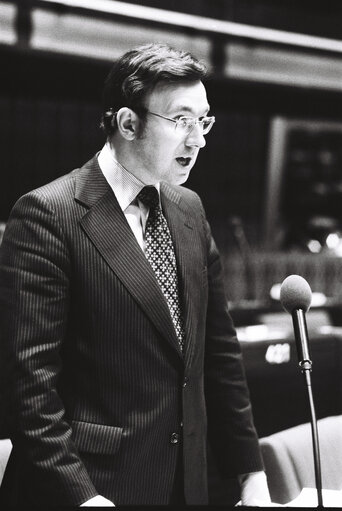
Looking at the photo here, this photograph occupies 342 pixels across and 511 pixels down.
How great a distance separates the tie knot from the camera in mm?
1566

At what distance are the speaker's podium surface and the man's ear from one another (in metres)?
1.45

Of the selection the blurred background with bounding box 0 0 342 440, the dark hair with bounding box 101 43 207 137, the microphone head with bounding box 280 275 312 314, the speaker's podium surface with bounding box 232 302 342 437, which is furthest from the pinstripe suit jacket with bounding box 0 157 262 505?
the blurred background with bounding box 0 0 342 440

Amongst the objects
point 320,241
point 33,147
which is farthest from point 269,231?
point 33,147

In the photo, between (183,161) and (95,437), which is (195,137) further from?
(95,437)

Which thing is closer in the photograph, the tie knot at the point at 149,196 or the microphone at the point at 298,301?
the microphone at the point at 298,301

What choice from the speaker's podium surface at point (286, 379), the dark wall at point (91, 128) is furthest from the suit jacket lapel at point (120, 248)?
the dark wall at point (91, 128)

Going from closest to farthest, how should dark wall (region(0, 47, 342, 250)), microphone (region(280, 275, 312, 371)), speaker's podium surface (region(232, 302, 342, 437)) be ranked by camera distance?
microphone (region(280, 275, 312, 371)) → speaker's podium surface (region(232, 302, 342, 437)) → dark wall (region(0, 47, 342, 250))

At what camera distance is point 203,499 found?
1.61 meters

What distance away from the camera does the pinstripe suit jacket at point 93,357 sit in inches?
52.4

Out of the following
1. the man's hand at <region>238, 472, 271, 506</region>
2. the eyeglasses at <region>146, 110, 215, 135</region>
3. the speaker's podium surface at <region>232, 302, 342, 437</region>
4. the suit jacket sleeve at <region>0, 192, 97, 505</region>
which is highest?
the eyeglasses at <region>146, 110, 215, 135</region>

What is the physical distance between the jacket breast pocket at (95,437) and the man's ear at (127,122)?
0.57 meters

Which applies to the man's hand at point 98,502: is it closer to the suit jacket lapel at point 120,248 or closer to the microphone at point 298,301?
the suit jacket lapel at point 120,248

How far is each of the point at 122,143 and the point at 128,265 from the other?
0.84 ft

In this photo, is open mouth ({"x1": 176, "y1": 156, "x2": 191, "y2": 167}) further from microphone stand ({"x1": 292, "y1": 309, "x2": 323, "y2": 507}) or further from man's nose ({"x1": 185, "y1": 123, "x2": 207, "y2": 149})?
microphone stand ({"x1": 292, "y1": 309, "x2": 323, "y2": 507})
